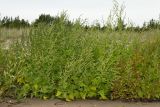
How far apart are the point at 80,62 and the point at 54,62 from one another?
451mm

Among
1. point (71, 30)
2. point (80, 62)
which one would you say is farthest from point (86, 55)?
point (71, 30)

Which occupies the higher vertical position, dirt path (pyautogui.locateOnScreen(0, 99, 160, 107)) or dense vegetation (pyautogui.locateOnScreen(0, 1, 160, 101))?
dense vegetation (pyautogui.locateOnScreen(0, 1, 160, 101))

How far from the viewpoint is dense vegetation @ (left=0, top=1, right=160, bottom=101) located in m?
8.52

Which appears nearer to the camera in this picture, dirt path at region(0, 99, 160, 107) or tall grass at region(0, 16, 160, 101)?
dirt path at region(0, 99, 160, 107)

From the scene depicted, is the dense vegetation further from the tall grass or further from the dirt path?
the dirt path

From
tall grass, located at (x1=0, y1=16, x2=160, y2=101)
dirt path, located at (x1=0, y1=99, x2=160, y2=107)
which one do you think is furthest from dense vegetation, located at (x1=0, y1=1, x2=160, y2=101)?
dirt path, located at (x1=0, y1=99, x2=160, y2=107)

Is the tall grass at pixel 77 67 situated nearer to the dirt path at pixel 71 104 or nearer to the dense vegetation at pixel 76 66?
the dense vegetation at pixel 76 66

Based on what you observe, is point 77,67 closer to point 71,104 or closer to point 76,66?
point 76,66

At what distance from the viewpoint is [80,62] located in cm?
855

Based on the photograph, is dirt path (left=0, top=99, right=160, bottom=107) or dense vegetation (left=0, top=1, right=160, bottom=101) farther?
dense vegetation (left=0, top=1, right=160, bottom=101)

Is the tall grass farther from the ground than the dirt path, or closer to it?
farther from the ground

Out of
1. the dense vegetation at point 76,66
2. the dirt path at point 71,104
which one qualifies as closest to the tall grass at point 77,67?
the dense vegetation at point 76,66

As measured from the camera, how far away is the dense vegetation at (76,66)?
27.9ft

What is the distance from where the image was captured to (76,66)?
28.1 ft
